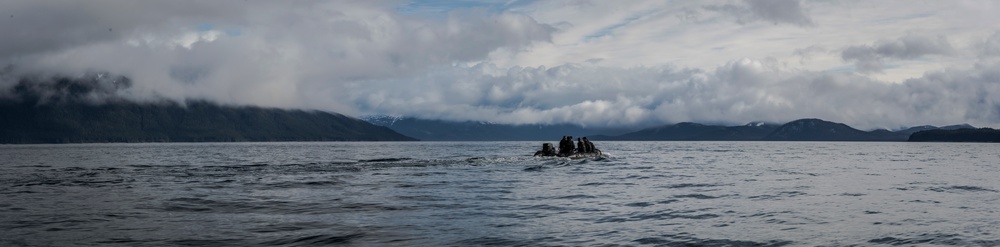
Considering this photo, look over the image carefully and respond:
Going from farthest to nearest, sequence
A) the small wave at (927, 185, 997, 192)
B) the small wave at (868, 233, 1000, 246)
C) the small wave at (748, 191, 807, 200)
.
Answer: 1. the small wave at (927, 185, 997, 192)
2. the small wave at (748, 191, 807, 200)
3. the small wave at (868, 233, 1000, 246)

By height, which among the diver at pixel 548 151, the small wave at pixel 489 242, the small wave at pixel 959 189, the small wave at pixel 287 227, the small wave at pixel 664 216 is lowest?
the small wave at pixel 489 242

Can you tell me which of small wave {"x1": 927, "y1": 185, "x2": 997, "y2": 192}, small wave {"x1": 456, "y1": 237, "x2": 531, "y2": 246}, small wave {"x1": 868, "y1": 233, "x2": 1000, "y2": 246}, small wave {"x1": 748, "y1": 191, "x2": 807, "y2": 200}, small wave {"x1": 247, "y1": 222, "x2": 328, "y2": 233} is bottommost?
small wave {"x1": 456, "y1": 237, "x2": 531, "y2": 246}

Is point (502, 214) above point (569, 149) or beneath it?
beneath

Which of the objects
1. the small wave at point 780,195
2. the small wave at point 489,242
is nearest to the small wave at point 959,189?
the small wave at point 780,195

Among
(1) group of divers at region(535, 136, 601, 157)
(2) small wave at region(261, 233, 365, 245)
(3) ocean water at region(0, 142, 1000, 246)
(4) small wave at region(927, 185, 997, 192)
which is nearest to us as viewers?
(2) small wave at region(261, 233, 365, 245)

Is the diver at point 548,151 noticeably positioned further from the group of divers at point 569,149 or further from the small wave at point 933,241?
the small wave at point 933,241

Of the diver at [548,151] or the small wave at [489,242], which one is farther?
the diver at [548,151]

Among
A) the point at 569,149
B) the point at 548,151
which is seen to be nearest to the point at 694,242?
the point at 569,149

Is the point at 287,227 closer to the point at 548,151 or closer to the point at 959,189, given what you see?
the point at 959,189

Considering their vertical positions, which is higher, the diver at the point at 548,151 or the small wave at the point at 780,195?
the diver at the point at 548,151

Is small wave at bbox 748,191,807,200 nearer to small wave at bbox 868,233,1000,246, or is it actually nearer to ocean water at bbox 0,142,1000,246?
ocean water at bbox 0,142,1000,246

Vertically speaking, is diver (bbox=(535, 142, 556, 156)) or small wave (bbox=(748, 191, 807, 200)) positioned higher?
diver (bbox=(535, 142, 556, 156))

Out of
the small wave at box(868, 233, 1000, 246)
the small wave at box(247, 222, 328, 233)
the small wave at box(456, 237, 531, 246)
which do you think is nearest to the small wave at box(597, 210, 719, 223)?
the small wave at box(456, 237, 531, 246)

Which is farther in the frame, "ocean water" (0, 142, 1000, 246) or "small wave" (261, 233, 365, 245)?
"ocean water" (0, 142, 1000, 246)
